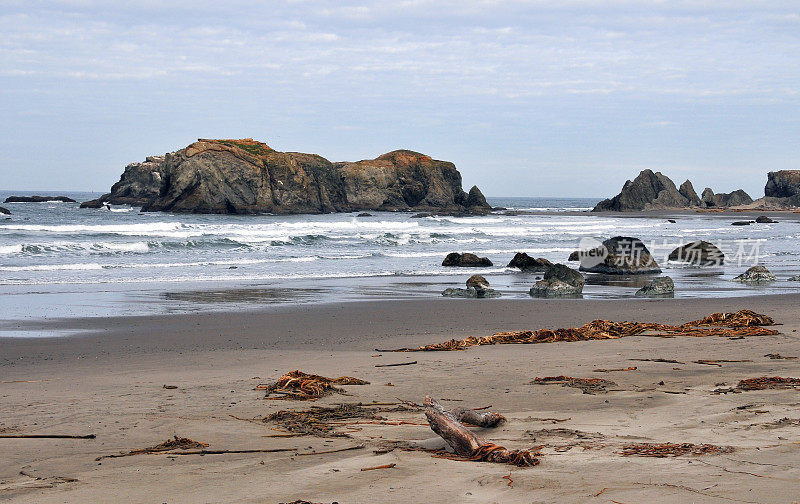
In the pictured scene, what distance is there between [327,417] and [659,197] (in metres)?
100

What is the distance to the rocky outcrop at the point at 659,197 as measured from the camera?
3777 inches

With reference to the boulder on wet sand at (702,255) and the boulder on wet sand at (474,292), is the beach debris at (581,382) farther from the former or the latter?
the boulder on wet sand at (702,255)

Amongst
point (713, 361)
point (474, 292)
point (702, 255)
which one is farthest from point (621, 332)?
point (702, 255)

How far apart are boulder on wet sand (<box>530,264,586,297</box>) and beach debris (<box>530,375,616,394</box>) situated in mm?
8274

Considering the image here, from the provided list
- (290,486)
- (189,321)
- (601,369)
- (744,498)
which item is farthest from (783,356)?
(189,321)

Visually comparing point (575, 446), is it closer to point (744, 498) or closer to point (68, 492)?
point (744, 498)

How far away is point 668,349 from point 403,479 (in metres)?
5.35

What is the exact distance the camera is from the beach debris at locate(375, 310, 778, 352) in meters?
8.99

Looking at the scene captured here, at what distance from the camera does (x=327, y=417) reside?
528 cm

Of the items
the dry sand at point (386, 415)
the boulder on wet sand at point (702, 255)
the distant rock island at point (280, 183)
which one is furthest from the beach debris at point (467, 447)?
the distant rock island at point (280, 183)

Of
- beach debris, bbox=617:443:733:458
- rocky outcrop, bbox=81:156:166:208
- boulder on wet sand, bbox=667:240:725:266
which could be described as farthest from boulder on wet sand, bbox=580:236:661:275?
rocky outcrop, bbox=81:156:166:208

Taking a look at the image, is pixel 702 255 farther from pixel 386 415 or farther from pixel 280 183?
pixel 280 183

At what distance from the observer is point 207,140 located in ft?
238

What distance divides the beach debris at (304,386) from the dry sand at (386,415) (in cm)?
14
